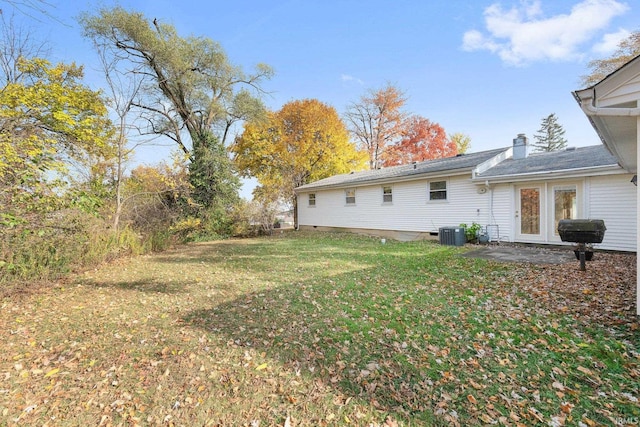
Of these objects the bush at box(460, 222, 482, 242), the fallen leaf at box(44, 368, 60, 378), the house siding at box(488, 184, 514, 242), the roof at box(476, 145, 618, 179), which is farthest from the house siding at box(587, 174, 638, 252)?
the fallen leaf at box(44, 368, 60, 378)

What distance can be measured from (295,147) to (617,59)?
1918 cm

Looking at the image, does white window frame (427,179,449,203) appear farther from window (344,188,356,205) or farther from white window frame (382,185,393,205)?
window (344,188,356,205)

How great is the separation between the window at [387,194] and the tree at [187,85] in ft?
27.7

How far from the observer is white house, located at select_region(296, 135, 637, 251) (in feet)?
27.3

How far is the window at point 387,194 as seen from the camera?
45.4ft

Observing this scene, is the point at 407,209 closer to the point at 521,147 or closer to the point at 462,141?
the point at 521,147

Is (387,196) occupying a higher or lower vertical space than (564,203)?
higher

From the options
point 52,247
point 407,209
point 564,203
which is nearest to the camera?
point 52,247

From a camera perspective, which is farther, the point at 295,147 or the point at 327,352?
the point at 295,147

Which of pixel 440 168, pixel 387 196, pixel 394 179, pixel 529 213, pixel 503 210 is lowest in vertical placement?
pixel 529 213

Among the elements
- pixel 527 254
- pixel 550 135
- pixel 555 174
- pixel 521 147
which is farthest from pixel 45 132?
pixel 550 135

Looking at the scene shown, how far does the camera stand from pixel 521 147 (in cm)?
1230

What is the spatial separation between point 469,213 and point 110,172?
554 inches

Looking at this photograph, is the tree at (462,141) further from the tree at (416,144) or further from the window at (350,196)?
the window at (350,196)
